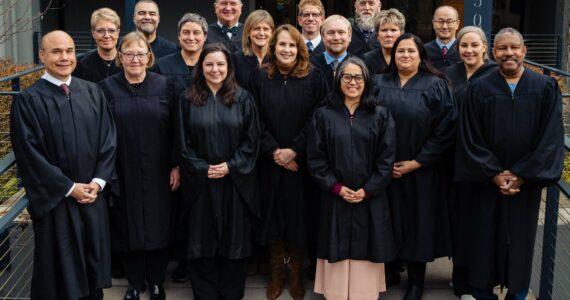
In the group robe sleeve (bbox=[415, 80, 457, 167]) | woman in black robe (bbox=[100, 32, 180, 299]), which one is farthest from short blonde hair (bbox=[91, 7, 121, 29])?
robe sleeve (bbox=[415, 80, 457, 167])

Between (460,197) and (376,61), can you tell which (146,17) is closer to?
(376,61)

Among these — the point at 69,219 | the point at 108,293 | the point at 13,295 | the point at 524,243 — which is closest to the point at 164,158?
the point at 69,219

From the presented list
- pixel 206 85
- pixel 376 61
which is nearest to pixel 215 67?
pixel 206 85

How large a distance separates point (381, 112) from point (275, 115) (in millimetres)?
846

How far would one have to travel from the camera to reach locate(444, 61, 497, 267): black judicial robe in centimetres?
525

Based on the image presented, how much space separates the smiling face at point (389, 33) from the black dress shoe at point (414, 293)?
1.97m

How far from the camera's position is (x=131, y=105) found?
17.0 feet

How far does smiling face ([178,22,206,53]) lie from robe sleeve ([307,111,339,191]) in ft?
4.08

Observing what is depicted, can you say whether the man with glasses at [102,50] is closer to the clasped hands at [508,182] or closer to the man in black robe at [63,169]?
the man in black robe at [63,169]

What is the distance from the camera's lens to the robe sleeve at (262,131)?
5.42 metres

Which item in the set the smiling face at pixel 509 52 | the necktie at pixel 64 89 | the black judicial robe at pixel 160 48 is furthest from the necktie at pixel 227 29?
the smiling face at pixel 509 52

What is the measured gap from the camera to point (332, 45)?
573cm

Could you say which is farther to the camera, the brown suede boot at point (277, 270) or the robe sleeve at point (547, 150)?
the brown suede boot at point (277, 270)

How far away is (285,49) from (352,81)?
621mm
